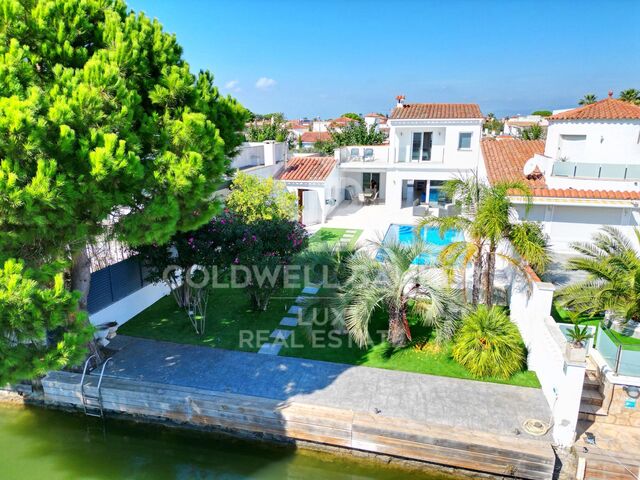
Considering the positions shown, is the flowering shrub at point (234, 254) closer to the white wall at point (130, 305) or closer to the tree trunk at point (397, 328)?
the white wall at point (130, 305)

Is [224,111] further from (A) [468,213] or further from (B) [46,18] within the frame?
(A) [468,213]

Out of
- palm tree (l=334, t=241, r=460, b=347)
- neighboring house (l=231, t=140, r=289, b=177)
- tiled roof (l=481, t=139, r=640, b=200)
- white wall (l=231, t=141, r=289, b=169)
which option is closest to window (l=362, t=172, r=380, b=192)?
white wall (l=231, t=141, r=289, b=169)

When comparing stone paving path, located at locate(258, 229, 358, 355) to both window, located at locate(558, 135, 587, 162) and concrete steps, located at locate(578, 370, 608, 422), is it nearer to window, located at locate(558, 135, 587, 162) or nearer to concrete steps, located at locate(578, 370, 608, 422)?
concrete steps, located at locate(578, 370, 608, 422)

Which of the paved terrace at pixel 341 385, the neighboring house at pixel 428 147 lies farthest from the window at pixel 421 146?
the paved terrace at pixel 341 385

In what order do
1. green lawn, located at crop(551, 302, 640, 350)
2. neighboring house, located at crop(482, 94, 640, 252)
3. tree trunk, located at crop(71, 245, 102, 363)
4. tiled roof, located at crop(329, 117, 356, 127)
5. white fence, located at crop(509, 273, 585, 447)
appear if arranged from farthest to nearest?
1. tiled roof, located at crop(329, 117, 356, 127)
2. neighboring house, located at crop(482, 94, 640, 252)
3. tree trunk, located at crop(71, 245, 102, 363)
4. green lawn, located at crop(551, 302, 640, 350)
5. white fence, located at crop(509, 273, 585, 447)

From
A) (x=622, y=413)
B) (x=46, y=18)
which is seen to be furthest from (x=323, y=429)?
(x=46, y=18)

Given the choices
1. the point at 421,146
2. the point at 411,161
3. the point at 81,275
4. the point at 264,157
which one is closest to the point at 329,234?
the point at 264,157
